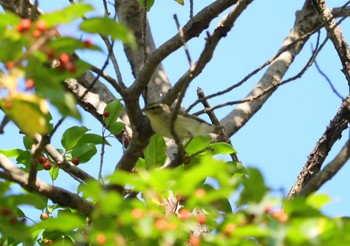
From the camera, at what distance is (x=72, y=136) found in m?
5.25

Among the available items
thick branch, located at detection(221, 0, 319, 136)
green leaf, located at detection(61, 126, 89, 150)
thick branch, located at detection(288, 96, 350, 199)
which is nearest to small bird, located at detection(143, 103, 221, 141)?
green leaf, located at detection(61, 126, 89, 150)

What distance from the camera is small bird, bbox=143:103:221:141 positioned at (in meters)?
4.16

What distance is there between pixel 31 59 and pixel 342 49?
15.3 feet

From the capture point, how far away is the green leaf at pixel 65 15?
245cm

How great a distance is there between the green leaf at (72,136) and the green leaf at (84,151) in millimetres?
56

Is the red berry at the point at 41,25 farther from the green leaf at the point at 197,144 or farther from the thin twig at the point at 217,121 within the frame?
the thin twig at the point at 217,121

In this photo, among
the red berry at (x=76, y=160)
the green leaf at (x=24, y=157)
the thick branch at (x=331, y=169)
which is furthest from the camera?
the red berry at (x=76, y=160)

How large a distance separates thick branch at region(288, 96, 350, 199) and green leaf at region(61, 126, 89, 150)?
6.38 ft

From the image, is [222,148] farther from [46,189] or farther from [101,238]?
[101,238]

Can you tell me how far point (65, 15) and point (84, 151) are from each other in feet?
9.14

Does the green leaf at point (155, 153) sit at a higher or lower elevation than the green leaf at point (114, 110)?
lower

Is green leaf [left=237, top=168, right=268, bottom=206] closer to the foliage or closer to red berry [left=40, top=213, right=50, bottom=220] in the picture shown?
the foliage

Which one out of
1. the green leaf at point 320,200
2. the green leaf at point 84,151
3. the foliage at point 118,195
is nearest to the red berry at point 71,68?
the foliage at point 118,195

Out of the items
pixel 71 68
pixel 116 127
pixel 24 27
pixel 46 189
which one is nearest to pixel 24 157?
pixel 116 127
